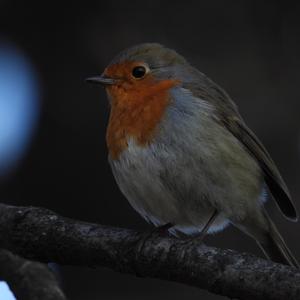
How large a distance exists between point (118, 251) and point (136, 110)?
1.20 m

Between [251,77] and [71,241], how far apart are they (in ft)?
8.55

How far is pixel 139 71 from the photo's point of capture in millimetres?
5398

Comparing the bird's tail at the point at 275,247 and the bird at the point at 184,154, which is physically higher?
the bird at the point at 184,154

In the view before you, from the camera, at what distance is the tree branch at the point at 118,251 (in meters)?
3.70

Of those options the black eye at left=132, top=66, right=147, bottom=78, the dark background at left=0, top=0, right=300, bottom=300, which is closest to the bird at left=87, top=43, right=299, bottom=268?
the black eye at left=132, top=66, right=147, bottom=78

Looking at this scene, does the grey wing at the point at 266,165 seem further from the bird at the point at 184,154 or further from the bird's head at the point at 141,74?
the bird's head at the point at 141,74

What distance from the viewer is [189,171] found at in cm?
475

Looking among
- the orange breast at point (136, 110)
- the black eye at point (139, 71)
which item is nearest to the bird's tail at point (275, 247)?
the orange breast at point (136, 110)

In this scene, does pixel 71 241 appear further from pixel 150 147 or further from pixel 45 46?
pixel 45 46

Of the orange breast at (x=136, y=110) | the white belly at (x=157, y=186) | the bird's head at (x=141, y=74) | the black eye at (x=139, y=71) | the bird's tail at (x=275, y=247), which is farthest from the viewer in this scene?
the bird's tail at (x=275, y=247)

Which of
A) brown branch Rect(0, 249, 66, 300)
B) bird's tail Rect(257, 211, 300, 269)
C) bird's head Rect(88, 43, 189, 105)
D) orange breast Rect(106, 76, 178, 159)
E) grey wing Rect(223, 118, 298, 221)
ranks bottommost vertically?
bird's tail Rect(257, 211, 300, 269)

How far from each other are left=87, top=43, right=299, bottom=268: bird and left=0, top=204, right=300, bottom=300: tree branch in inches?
18.9

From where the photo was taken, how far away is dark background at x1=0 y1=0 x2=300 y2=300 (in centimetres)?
613

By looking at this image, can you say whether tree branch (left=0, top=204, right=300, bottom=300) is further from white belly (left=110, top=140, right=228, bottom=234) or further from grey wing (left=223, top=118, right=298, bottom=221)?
grey wing (left=223, top=118, right=298, bottom=221)
